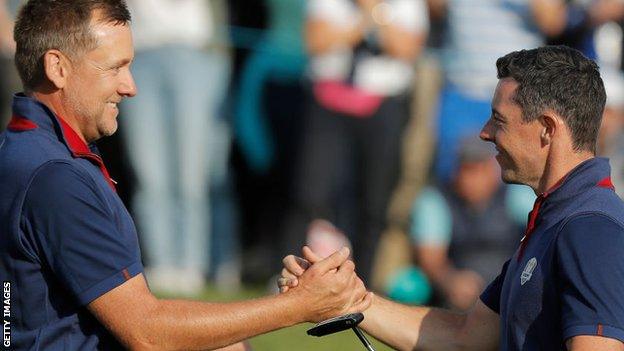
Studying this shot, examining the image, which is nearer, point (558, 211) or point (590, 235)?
point (590, 235)

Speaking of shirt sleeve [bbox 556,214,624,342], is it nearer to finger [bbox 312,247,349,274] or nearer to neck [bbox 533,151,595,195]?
neck [bbox 533,151,595,195]

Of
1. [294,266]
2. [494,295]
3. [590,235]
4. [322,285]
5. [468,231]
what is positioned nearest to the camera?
[590,235]

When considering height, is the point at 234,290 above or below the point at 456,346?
below

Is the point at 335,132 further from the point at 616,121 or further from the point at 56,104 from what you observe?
the point at 56,104

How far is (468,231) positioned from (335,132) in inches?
48.4

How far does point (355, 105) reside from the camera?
10461mm

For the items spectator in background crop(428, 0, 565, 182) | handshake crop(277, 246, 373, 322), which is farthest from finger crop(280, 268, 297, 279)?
spectator in background crop(428, 0, 565, 182)

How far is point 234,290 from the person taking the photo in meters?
11.2

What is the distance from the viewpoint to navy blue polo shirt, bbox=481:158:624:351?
4559 millimetres

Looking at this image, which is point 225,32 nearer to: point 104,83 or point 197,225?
point 197,225

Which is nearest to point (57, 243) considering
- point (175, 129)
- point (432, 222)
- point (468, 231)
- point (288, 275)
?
point (288, 275)

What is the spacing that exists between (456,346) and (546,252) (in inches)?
38.2

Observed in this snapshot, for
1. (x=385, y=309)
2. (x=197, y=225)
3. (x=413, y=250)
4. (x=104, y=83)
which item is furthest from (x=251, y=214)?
(x=104, y=83)

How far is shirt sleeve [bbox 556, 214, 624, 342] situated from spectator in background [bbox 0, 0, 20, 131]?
279 inches
